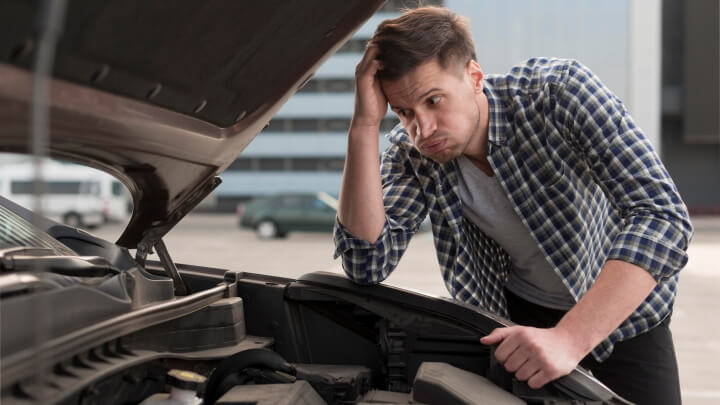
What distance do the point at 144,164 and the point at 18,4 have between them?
559 millimetres

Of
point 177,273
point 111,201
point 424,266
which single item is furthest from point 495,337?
point 111,201

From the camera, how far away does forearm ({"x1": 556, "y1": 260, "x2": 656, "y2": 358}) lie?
47.6 inches

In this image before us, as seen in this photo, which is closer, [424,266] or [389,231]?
[389,231]

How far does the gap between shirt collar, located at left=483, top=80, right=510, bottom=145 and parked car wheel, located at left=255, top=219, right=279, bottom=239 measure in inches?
466

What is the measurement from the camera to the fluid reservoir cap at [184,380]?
1.09m

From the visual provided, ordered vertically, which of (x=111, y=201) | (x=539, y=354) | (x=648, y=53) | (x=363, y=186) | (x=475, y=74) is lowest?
(x=111, y=201)

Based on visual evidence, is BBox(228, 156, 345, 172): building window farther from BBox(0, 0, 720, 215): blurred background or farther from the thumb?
the thumb

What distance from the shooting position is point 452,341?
1.39 metres

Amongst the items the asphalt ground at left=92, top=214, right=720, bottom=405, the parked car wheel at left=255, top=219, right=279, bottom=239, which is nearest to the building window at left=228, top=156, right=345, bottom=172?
the asphalt ground at left=92, top=214, right=720, bottom=405

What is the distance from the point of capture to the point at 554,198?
1508 millimetres

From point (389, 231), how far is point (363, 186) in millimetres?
134

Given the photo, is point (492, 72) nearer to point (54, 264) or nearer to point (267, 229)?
point (267, 229)

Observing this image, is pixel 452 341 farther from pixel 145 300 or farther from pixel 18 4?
pixel 18 4

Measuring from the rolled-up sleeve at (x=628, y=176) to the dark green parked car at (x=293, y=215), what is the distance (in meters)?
11.6
